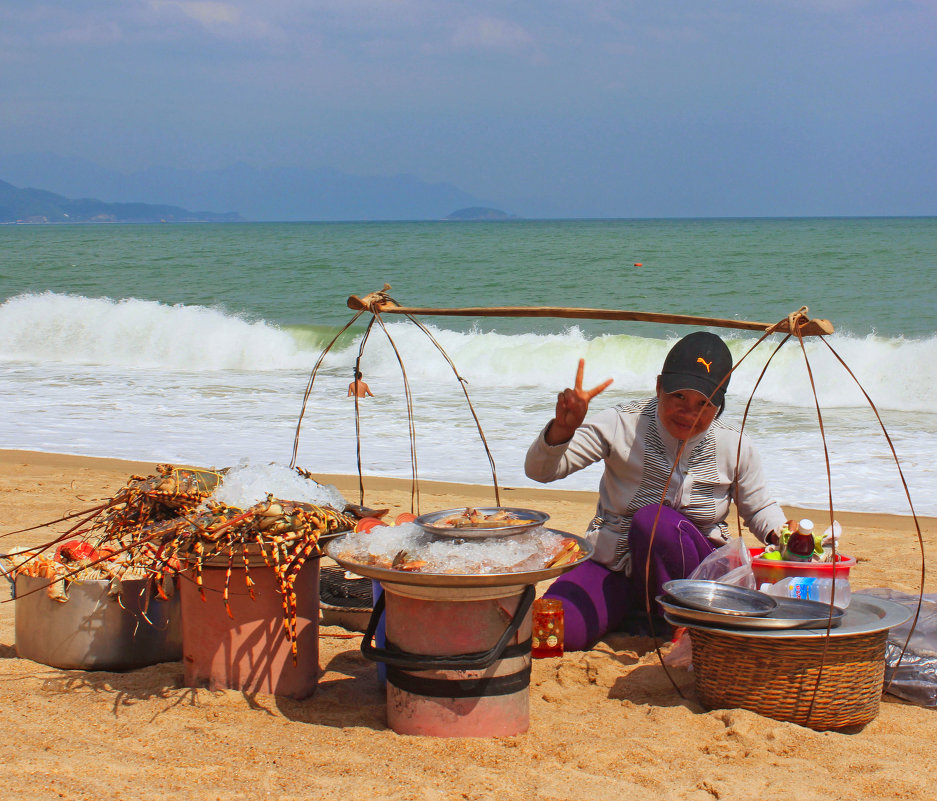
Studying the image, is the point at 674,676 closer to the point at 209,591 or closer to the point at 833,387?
the point at 209,591

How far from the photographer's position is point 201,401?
33.7ft

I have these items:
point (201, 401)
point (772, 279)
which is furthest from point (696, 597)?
point (772, 279)

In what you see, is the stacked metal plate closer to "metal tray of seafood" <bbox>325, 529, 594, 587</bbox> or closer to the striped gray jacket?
"metal tray of seafood" <bbox>325, 529, 594, 587</bbox>

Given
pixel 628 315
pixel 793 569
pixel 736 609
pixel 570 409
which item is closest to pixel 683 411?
pixel 628 315

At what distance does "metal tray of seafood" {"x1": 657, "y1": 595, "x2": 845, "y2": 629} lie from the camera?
8.00 feet

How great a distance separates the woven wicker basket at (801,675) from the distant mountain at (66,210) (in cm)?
18495

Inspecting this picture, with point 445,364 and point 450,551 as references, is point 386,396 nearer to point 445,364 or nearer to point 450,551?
point 445,364

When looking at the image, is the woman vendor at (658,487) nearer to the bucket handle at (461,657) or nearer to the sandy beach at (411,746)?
the sandy beach at (411,746)

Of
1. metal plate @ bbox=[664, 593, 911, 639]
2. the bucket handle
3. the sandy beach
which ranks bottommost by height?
the sandy beach

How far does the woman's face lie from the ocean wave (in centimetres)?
778

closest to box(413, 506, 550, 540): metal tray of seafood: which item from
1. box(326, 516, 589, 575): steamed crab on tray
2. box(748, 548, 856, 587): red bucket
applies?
box(326, 516, 589, 575): steamed crab on tray

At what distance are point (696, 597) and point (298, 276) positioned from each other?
26649 millimetres

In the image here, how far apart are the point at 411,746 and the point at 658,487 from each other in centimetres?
131

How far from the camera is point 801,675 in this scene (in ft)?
8.23
